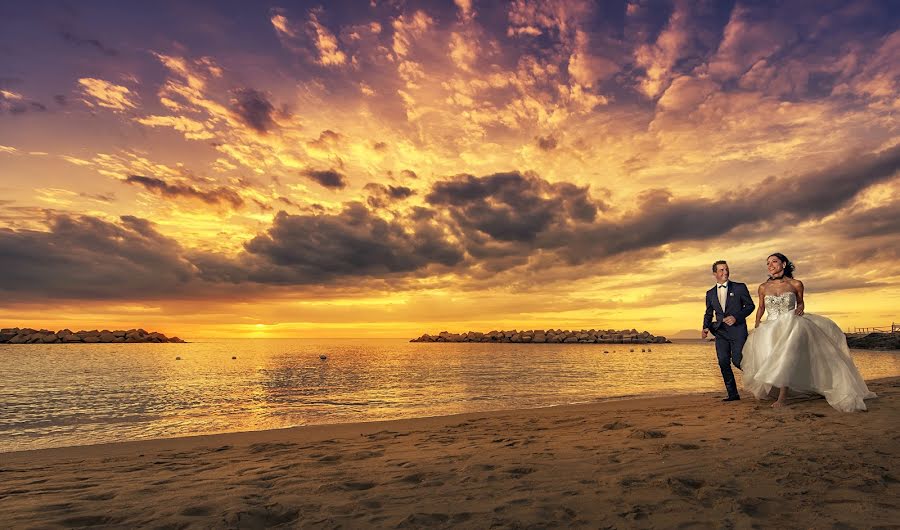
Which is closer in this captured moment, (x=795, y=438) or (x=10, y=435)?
(x=795, y=438)

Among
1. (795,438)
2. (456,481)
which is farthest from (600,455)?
(795,438)

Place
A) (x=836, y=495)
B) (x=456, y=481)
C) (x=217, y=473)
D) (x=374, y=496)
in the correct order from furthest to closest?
1. (x=217, y=473)
2. (x=456, y=481)
3. (x=374, y=496)
4. (x=836, y=495)

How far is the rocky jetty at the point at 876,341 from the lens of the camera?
8762 cm

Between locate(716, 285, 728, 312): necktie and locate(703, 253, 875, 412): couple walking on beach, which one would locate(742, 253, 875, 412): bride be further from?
locate(716, 285, 728, 312): necktie

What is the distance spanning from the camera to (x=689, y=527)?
13.0 feet

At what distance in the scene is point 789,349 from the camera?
1012 centimetres

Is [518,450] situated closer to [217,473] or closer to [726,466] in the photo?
[726,466]

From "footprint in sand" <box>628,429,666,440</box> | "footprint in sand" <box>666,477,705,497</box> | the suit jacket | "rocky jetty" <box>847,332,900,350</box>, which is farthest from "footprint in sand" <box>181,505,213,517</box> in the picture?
"rocky jetty" <box>847,332,900,350</box>

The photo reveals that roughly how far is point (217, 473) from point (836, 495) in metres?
7.39

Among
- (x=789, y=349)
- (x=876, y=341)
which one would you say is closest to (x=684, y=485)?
(x=789, y=349)

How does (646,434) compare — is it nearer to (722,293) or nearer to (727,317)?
(727,317)

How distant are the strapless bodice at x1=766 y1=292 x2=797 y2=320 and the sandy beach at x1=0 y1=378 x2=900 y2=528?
217 cm

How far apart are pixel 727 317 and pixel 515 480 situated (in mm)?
8746

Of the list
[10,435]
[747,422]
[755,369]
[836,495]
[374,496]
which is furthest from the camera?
[10,435]
